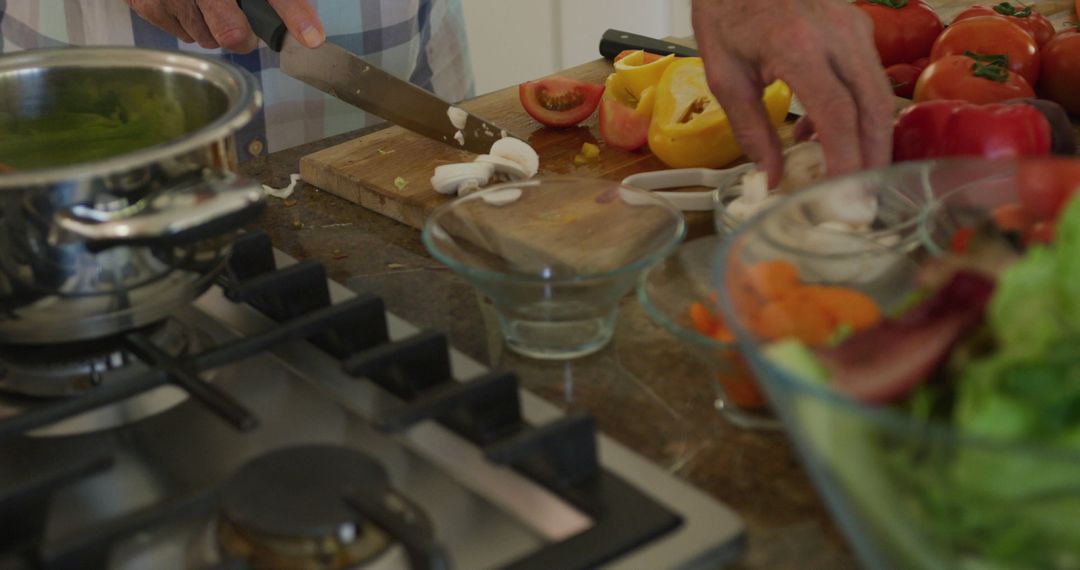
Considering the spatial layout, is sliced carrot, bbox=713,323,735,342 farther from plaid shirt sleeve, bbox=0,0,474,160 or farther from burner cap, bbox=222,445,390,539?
plaid shirt sleeve, bbox=0,0,474,160

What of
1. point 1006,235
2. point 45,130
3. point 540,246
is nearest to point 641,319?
point 540,246

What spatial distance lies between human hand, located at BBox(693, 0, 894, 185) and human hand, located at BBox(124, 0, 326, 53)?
0.42 metres

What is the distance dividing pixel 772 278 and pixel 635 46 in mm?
922

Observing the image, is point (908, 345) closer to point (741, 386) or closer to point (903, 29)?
point (741, 386)

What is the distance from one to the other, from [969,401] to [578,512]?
241 millimetres

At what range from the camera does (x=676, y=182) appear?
1.19 m

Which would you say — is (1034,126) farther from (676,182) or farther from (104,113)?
(104,113)

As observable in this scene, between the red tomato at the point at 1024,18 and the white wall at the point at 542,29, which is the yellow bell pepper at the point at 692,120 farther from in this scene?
the white wall at the point at 542,29

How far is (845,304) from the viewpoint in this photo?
66cm

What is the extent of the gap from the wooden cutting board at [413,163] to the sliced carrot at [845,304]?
21.4 inches

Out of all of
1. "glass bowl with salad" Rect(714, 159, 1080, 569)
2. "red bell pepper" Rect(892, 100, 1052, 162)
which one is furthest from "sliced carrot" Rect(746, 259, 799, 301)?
"red bell pepper" Rect(892, 100, 1052, 162)

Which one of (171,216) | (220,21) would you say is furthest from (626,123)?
(171,216)

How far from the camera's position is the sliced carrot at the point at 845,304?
643 mm

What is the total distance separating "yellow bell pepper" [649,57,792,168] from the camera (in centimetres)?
121
